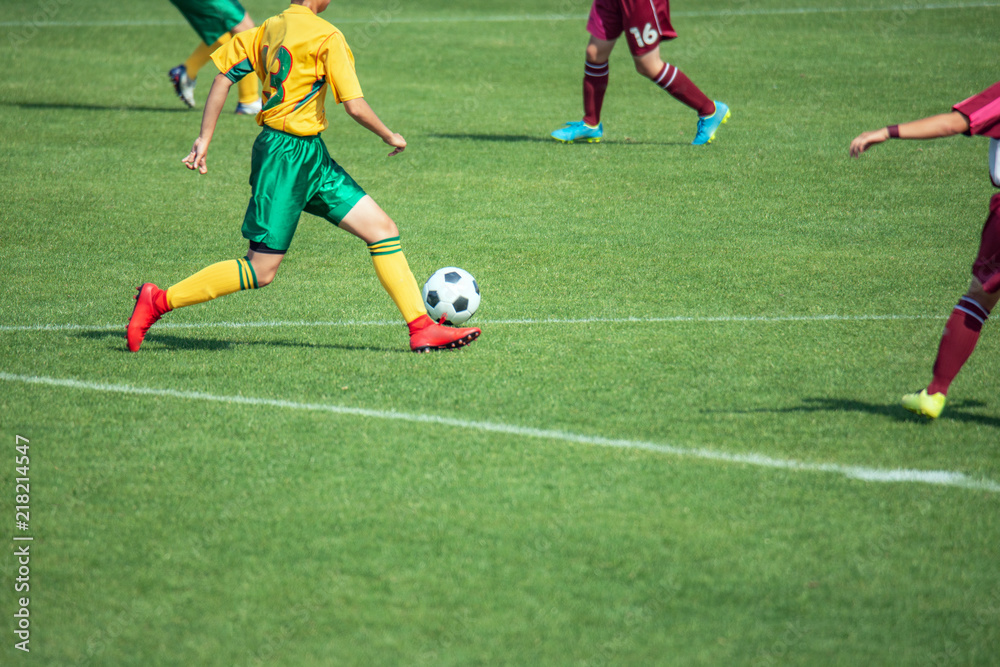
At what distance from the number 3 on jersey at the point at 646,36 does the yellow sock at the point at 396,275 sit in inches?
204

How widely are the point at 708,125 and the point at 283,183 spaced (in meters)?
6.08

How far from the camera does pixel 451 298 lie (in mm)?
5809

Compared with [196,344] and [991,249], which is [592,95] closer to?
[196,344]

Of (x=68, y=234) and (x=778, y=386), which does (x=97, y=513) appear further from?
(x=68, y=234)

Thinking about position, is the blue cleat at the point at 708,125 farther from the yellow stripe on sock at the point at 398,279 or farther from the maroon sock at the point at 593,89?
the yellow stripe on sock at the point at 398,279

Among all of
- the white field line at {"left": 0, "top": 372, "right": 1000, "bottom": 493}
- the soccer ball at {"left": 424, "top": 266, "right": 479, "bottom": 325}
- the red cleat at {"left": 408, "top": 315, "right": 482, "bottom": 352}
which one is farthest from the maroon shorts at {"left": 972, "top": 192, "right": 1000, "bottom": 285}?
the soccer ball at {"left": 424, "top": 266, "right": 479, "bottom": 325}

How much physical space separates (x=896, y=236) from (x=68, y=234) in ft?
20.5

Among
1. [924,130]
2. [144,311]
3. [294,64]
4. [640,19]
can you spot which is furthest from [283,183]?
[640,19]

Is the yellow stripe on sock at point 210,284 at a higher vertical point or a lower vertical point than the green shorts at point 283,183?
lower

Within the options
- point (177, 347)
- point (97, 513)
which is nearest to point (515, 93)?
point (177, 347)

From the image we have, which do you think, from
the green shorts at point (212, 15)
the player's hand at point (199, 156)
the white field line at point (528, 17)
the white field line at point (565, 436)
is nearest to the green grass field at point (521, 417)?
the white field line at point (565, 436)

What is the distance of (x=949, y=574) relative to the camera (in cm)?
340

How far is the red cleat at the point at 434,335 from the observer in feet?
17.9

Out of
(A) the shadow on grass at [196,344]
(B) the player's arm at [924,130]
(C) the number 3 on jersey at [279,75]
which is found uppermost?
(B) the player's arm at [924,130]
